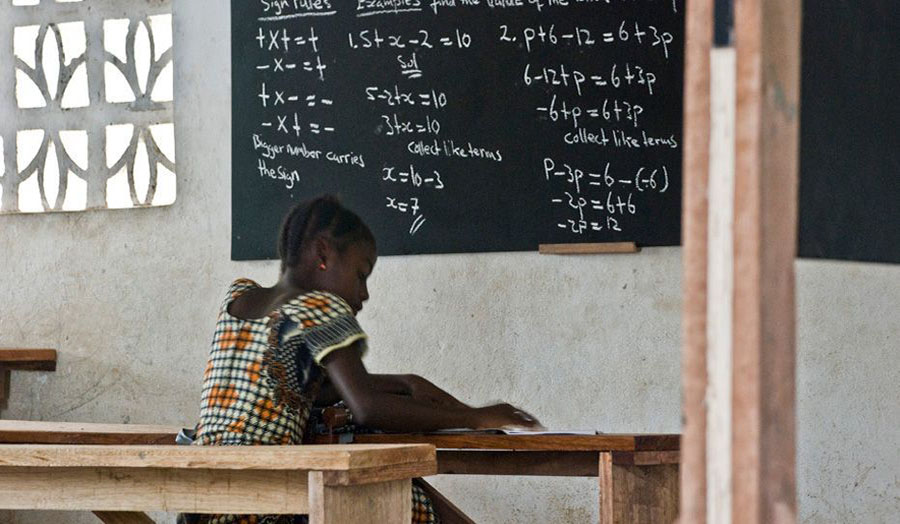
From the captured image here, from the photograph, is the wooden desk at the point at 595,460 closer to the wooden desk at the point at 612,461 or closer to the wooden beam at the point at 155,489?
the wooden desk at the point at 612,461

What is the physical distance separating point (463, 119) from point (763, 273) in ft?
10.3

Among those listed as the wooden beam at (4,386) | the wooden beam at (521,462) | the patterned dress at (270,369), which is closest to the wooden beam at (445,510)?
the wooden beam at (521,462)

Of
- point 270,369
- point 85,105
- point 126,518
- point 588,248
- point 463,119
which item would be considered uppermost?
point 85,105

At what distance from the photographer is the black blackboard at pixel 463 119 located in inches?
154

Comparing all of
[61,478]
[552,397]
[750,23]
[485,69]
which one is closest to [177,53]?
[485,69]

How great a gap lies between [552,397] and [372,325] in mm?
664

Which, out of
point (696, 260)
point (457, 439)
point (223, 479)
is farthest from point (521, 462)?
point (696, 260)

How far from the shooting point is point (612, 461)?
2.56m

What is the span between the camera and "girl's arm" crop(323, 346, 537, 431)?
8.52ft

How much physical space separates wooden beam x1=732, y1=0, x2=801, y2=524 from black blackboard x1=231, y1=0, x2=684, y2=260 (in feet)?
9.27

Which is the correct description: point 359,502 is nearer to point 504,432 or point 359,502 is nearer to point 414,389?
point 504,432

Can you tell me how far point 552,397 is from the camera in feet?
13.2

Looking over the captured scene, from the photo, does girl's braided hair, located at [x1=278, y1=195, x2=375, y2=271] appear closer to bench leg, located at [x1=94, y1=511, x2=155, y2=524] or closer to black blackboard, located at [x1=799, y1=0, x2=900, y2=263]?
bench leg, located at [x1=94, y1=511, x2=155, y2=524]

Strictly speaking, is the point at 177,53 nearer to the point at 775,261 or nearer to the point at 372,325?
the point at 372,325
